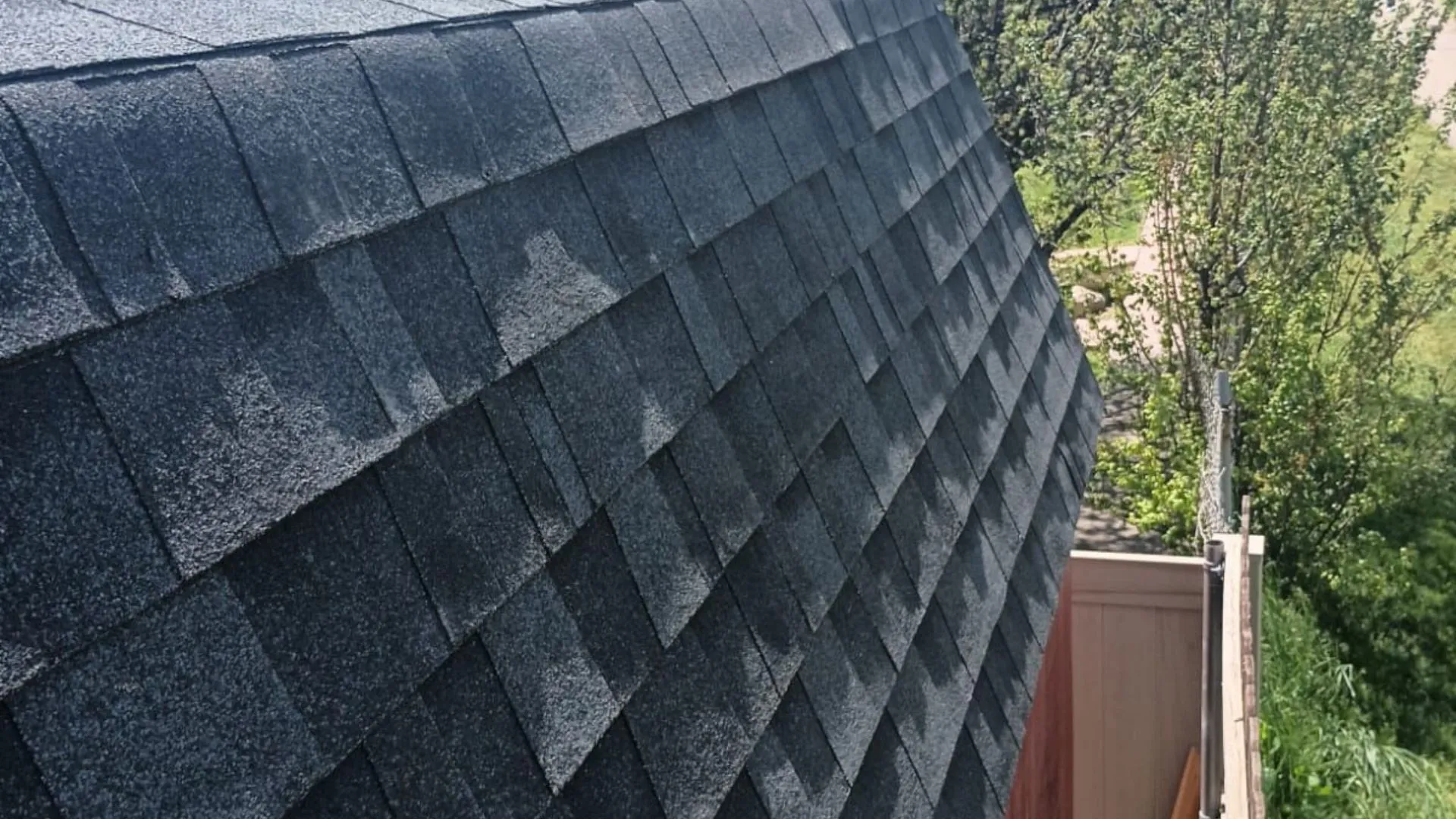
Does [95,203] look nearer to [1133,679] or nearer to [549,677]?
[549,677]

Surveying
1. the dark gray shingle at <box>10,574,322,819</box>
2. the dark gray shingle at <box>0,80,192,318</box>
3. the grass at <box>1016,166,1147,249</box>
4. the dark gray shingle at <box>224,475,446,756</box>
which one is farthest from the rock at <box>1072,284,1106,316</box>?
the dark gray shingle at <box>10,574,322,819</box>

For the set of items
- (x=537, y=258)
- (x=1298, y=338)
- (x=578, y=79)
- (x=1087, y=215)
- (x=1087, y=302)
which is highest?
(x=578, y=79)

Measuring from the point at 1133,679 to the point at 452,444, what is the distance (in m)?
6.03

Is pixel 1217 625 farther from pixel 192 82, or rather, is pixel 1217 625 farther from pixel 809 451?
pixel 192 82

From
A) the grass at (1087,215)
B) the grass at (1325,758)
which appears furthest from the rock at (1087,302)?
the grass at (1325,758)

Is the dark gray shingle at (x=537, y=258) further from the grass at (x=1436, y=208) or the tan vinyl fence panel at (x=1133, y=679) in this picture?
the grass at (x=1436, y=208)

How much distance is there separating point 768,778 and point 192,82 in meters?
1.42

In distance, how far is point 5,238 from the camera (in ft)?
4.31

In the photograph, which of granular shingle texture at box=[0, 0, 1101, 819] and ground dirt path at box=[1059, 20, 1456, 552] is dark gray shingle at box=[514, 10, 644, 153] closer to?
granular shingle texture at box=[0, 0, 1101, 819]

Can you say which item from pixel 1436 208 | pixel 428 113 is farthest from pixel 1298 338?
pixel 1436 208

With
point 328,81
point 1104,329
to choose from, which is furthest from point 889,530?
point 1104,329

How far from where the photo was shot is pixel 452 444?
1776mm

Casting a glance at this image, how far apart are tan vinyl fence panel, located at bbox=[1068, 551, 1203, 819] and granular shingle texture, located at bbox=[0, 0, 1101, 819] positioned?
144 inches

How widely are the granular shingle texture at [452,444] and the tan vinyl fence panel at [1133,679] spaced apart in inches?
144
